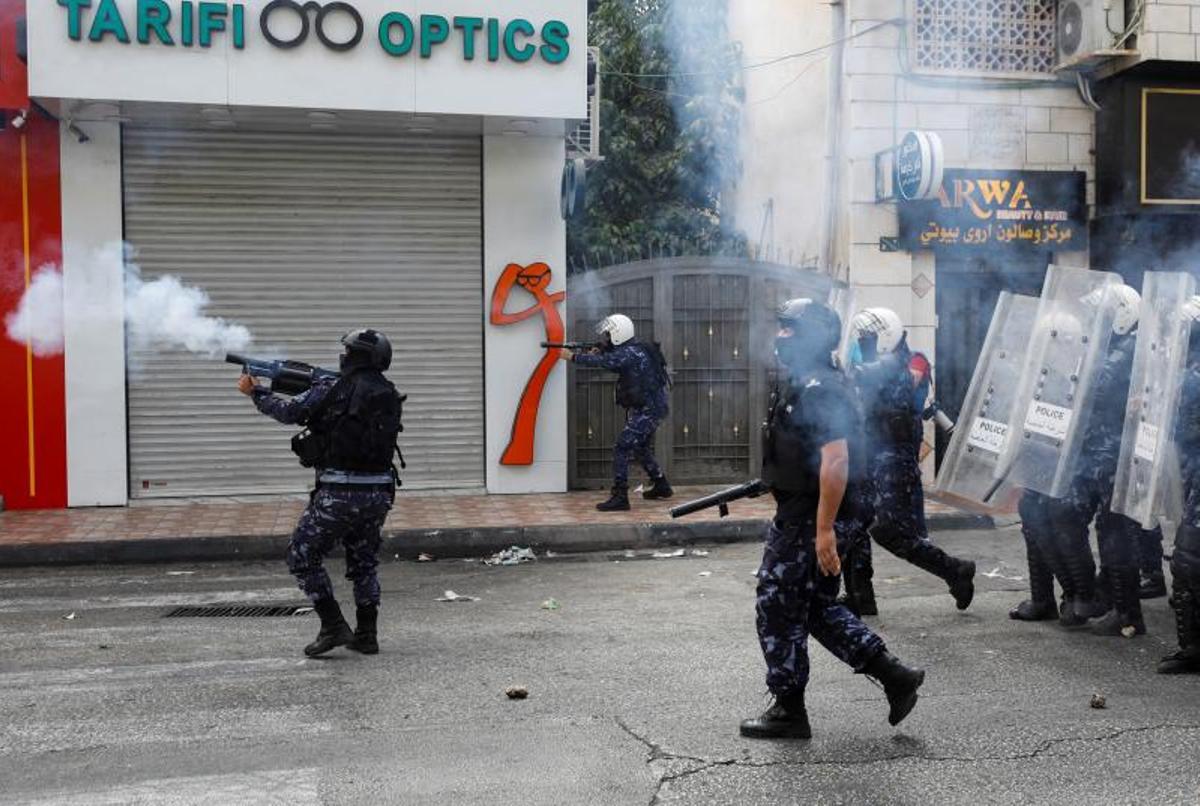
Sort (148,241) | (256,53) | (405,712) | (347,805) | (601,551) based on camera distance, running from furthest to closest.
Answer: (148,241) < (256,53) < (601,551) < (405,712) < (347,805)

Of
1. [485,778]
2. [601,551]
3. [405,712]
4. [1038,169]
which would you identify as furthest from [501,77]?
[485,778]

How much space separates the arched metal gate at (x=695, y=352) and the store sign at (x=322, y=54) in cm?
191

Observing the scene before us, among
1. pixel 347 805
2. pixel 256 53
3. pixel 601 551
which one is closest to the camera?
pixel 347 805

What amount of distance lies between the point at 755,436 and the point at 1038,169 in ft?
12.7

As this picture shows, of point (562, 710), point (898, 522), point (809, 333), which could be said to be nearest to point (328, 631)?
point (562, 710)

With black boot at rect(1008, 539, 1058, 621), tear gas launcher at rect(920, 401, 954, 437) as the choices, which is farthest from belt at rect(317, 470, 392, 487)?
black boot at rect(1008, 539, 1058, 621)

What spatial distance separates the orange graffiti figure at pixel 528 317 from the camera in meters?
11.9

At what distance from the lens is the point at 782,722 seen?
500 cm

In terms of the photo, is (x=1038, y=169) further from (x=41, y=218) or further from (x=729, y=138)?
(x=41, y=218)

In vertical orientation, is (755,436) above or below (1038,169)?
below

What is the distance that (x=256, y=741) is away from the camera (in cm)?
496

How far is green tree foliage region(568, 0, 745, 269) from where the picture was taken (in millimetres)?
15008

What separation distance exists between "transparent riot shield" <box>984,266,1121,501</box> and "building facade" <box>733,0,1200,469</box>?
5.48 meters

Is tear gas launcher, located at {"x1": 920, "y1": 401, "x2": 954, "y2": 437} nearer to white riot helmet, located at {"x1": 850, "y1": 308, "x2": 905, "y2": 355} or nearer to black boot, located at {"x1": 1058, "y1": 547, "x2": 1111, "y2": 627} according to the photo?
white riot helmet, located at {"x1": 850, "y1": 308, "x2": 905, "y2": 355}
